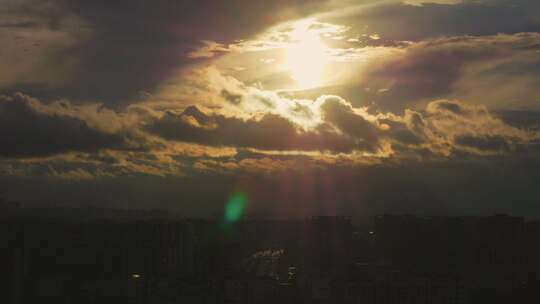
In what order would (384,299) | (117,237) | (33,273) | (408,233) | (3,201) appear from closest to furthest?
(384,299)
(33,273)
(117,237)
(408,233)
(3,201)

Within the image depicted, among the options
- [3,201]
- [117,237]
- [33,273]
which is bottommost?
[33,273]

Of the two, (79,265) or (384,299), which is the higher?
(79,265)

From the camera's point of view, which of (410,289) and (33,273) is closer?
(410,289)

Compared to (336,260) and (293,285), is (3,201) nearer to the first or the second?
(336,260)

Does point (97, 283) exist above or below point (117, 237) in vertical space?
below

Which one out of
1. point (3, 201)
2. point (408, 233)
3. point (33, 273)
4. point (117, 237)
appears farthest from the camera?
point (3, 201)

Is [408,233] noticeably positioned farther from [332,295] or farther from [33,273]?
[33,273]

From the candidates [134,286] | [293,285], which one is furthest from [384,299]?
[134,286]

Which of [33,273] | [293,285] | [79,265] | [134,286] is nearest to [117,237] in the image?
[79,265]

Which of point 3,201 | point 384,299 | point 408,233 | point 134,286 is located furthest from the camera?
point 3,201
